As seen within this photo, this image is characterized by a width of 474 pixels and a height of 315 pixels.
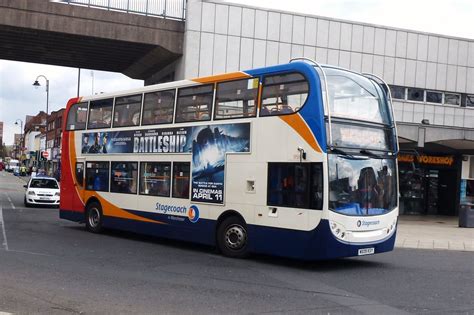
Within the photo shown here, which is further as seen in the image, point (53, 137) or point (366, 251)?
point (53, 137)

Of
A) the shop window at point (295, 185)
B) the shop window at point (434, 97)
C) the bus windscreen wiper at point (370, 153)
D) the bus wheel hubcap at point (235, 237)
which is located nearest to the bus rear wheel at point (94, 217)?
the bus wheel hubcap at point (235, 237)

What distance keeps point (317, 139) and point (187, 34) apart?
15912 mm

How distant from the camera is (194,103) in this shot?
13266mm

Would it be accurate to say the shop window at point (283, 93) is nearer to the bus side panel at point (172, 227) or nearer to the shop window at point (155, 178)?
the bus side panel at point (172, 227)

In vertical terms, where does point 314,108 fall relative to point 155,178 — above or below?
above

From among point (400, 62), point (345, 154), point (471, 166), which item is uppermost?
point (400, 62)

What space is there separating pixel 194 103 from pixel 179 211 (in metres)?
2.63

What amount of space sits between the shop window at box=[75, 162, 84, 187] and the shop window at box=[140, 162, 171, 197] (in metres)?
3.30

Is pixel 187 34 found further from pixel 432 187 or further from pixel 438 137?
pixel 432 187

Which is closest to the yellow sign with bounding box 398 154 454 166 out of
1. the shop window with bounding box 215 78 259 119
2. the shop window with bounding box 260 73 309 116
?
the shop window with bounding box 215 78 259 119

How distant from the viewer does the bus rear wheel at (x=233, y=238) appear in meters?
11.9

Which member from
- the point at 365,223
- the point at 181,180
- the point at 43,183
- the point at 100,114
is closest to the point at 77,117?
the point at 100,114

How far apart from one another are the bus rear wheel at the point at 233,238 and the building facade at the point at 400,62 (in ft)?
43.3

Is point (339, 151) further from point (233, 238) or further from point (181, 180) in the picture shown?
point (181, 180)
